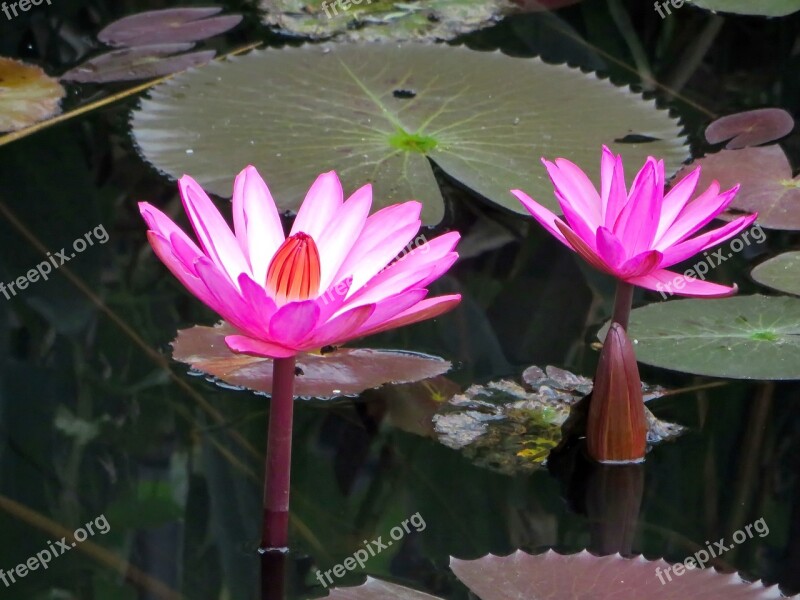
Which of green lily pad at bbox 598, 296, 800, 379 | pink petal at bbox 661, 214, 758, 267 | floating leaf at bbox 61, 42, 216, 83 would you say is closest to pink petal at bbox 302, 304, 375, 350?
pink petal at bbox 661, 214, 758, 267

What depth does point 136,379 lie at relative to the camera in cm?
176

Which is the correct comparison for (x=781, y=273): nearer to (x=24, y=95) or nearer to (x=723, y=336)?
(x=723, y=336)

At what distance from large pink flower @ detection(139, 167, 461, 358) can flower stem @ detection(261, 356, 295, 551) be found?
0.08 metres

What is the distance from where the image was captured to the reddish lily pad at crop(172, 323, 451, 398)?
1691 mm

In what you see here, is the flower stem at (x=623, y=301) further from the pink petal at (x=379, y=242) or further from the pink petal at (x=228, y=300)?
the pink petal at (x=228, y=300)

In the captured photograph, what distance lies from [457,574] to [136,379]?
0.71 metres

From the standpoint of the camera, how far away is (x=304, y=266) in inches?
46.8

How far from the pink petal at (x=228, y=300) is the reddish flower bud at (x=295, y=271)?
0.22 ft

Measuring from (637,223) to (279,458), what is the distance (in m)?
0.57

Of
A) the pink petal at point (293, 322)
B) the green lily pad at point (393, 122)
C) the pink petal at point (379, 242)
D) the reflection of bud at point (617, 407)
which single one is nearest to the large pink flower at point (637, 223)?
the reflection of bud at point (617, 407)

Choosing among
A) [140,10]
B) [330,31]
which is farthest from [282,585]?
[140,10]

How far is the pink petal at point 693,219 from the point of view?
1.50 metres

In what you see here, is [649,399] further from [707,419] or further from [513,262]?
[513,262]

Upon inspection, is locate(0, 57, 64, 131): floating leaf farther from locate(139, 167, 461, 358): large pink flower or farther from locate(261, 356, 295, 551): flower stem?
locate(261, 356, 295, 551): flower stem
